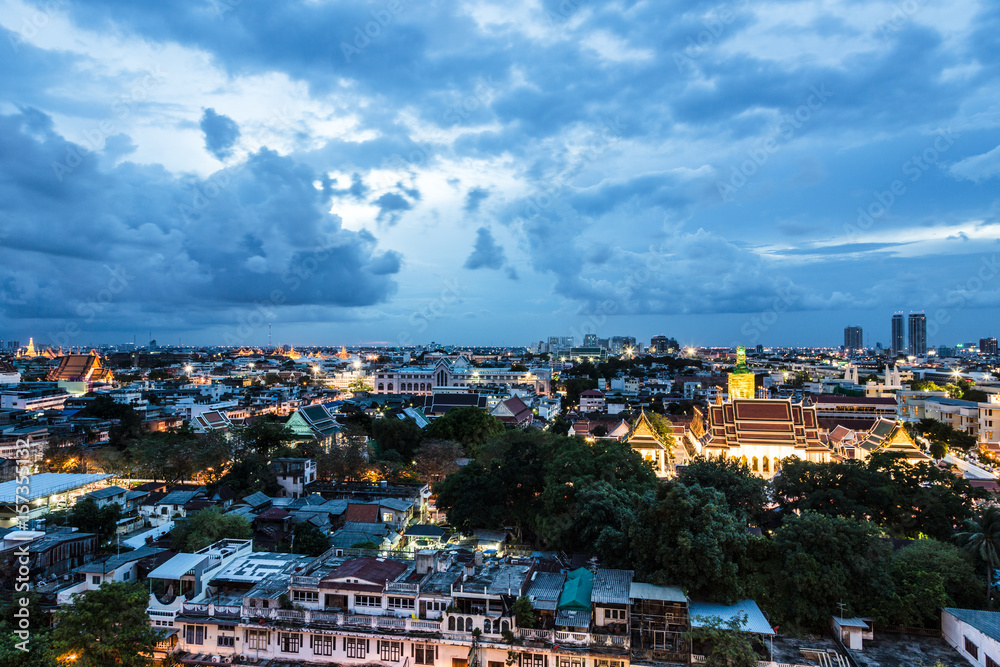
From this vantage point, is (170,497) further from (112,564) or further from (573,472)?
(573,472)

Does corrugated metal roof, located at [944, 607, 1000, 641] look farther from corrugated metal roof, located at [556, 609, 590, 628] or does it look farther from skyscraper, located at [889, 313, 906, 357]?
skyscraper, located at [889, 313, 906, 357]

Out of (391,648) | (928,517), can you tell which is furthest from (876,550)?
(391,648)

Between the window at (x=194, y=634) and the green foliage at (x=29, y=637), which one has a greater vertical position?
the green foliage at (x=29, y=637)

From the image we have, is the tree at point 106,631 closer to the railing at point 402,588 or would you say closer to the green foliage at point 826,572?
the railing at point 402,588

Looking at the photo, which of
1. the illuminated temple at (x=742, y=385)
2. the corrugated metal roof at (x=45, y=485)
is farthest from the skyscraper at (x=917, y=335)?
the corrugated metal roof at (x=45, y=485)

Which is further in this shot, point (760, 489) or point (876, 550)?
point (760, 489)

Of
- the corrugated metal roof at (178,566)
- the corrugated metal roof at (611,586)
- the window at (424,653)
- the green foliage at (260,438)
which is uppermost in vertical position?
the green foliage at (260,438)

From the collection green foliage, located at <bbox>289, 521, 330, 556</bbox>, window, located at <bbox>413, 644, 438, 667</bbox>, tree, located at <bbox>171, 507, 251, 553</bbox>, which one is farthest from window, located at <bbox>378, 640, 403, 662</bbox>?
tree, located at <bbox>171, 507, 251, 553</bbox>
